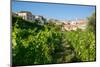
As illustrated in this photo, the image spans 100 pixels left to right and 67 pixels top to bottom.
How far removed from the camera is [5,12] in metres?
2.12

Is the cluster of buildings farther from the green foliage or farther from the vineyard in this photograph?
the green foliage

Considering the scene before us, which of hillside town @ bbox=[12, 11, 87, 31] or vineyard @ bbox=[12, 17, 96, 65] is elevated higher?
hillside town @ bbox=[12, 11, 87, 31]

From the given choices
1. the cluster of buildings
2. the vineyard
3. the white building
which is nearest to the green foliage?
the vineyard

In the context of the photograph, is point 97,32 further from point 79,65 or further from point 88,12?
point 79,65

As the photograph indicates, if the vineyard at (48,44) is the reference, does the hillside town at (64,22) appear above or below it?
above

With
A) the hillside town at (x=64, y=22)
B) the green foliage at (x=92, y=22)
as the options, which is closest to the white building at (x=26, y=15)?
the hillside town at (x=64, y=22)

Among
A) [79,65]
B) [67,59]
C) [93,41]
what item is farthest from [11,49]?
[93,41]

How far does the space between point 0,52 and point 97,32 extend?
1.12m

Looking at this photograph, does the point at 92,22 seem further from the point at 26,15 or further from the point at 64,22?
the point at 26,15

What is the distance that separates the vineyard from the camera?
7.22ft

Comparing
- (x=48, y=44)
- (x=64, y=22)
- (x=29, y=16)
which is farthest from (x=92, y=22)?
(x=29, y=16)

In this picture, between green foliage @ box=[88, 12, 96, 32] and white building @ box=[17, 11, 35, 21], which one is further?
green foliage @ box=[88, 12, 96, 32]

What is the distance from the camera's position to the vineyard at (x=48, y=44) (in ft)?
7.22

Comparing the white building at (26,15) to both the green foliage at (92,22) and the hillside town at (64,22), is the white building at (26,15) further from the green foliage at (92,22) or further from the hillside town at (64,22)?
the green foliage at (92,22)
